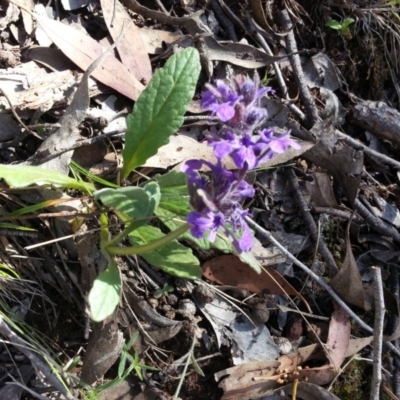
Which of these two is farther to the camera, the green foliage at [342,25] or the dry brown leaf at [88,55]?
the green foliage at [342,25]

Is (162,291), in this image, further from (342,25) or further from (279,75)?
(342,25)

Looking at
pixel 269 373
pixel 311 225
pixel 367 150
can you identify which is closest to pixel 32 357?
pixel 269 373

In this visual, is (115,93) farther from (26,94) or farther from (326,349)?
(326,349)

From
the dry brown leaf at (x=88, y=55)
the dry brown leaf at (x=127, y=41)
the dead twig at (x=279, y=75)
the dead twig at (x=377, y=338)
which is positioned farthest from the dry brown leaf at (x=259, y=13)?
the dead twig at (x=377, y=338)

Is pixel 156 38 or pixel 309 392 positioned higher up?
pixel 156 38

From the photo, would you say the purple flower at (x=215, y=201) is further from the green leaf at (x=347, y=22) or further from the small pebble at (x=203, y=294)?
the green leaf at (x=347, y=22)
